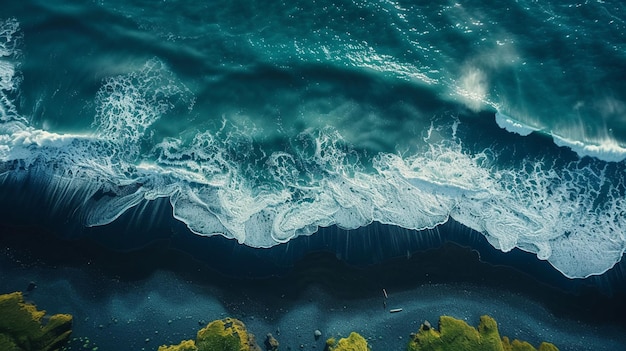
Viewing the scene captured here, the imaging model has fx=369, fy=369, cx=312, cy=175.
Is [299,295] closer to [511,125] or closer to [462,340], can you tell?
[462,340]

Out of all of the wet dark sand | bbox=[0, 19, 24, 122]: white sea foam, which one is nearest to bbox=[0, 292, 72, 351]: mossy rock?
the wet dark sand

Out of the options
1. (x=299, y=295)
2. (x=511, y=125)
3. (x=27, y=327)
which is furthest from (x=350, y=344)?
(x=27, y=327)

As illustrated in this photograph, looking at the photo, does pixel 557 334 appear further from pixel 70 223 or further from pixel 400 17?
pixel 70 223

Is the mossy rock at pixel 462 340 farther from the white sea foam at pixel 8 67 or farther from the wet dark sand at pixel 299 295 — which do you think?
the white sea foam at pixel 8 67

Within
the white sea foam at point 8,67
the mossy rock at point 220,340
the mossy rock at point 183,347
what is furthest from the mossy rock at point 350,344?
the white sea foam at point 8,67

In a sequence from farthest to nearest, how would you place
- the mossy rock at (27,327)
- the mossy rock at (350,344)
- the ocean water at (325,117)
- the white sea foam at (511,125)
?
the white sea foam at (511,125)
the ocean water at (325,117)
the mossy rock at (350,344)
the mossy rock at (27,327)

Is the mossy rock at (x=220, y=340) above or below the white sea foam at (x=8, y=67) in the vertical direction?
below
